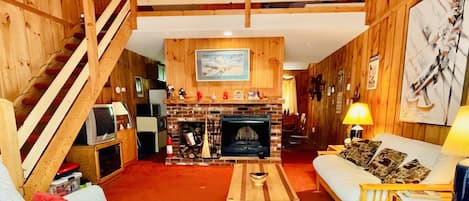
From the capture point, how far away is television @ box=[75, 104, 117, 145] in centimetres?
311

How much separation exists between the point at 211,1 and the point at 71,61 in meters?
2.15

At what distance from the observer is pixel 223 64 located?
4.08 m

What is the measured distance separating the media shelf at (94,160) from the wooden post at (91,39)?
1106 mm

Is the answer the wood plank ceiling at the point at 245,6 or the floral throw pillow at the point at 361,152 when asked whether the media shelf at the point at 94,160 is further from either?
the floral throw pillow at the point at 361,152

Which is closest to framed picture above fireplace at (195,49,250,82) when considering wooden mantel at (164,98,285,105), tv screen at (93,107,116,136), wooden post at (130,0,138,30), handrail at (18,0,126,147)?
wooden mantel at (164,98,285,105)

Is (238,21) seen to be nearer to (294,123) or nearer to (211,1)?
(211,1)

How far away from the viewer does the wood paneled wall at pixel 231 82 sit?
161 inches

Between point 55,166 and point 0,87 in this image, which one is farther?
point 0,87

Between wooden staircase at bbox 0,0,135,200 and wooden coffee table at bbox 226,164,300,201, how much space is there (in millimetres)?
1605

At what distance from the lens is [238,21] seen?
3.51 meters

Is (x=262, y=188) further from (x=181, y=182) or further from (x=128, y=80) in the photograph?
(x=128, y=80)

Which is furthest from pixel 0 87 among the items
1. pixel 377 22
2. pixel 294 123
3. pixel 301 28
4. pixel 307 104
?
pixel 307 104

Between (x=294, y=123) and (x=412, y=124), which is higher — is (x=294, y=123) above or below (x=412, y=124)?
below

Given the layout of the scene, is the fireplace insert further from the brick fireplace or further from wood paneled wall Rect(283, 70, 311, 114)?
wood paneled wall Rect(283, 70, 311, 114)
